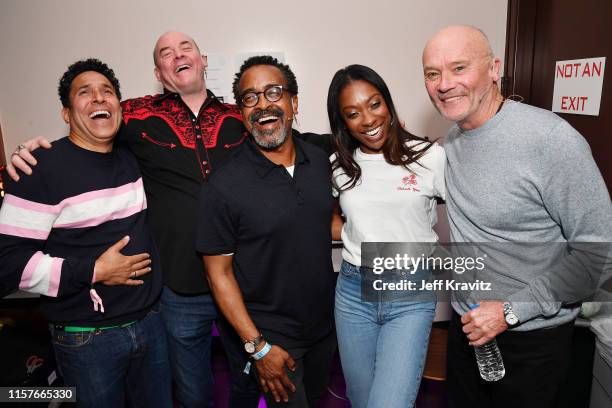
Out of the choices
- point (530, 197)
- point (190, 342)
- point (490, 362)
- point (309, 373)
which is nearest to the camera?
point (530, 197)

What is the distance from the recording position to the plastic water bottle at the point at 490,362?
149cm

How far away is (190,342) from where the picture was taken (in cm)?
193

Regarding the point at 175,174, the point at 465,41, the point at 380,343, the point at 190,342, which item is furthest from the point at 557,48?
the point at 190,342

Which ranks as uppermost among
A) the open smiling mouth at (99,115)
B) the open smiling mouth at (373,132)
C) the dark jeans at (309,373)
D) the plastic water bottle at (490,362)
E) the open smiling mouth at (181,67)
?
the open smiling mouth at (181,67)

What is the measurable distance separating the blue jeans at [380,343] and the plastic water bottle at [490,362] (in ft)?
0.66

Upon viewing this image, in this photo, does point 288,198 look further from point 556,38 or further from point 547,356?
point 556,38

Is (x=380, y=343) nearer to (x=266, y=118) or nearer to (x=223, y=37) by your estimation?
(x=266, y=118)

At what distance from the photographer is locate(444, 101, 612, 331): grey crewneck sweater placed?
1272 millimetres

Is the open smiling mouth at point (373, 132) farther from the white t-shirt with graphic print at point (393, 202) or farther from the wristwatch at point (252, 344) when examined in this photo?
the wristwatch at point (252, 344)

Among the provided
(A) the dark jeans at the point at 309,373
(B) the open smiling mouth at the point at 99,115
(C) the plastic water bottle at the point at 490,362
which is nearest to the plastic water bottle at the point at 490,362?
(C) the plastic water bottle at the point at 490,362

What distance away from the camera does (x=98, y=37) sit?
263cm

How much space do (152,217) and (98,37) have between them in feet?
4.98

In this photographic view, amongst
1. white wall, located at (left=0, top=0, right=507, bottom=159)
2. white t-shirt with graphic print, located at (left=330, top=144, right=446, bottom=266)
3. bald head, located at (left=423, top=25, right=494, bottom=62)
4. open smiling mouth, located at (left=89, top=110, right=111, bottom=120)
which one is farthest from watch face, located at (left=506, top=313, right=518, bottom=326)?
white wall, located at (left=0, top=0, right=507, bottom=159)

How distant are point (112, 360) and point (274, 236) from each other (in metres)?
0.81
